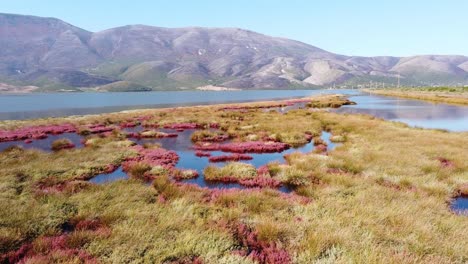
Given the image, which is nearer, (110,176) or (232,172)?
(232,172)

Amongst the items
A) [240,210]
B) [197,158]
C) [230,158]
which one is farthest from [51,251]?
[197,158]

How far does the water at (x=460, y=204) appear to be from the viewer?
12.2 meters

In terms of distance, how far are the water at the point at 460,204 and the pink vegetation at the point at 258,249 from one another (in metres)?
8.86

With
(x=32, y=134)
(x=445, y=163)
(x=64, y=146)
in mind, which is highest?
(x=32, y=134)

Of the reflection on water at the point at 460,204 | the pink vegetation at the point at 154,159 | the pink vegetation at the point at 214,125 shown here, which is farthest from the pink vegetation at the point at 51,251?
the pink vegetation at the point at 214,125

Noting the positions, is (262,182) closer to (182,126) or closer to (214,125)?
(214,125)

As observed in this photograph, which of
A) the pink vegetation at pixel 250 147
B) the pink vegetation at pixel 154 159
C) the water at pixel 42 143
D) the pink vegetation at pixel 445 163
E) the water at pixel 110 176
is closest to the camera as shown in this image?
the water at pixel 110 176

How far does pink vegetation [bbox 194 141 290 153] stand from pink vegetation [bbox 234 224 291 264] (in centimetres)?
1583

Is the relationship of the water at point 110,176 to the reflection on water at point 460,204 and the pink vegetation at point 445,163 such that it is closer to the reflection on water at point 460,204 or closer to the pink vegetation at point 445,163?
the reflection on water at point 460,204

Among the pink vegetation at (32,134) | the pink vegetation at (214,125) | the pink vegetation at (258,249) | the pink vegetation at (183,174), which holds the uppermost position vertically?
the pink vegetation at (32,134)

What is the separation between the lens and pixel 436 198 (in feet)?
41.7

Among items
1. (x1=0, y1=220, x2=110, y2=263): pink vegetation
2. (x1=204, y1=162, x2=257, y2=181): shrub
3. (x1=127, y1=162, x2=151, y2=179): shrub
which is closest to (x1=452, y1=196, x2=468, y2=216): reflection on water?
(x1=204, y1=162, x2=257, y2=181): shrub

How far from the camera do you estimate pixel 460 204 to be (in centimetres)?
1306

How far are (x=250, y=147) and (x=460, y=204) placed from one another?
50.7 feet
